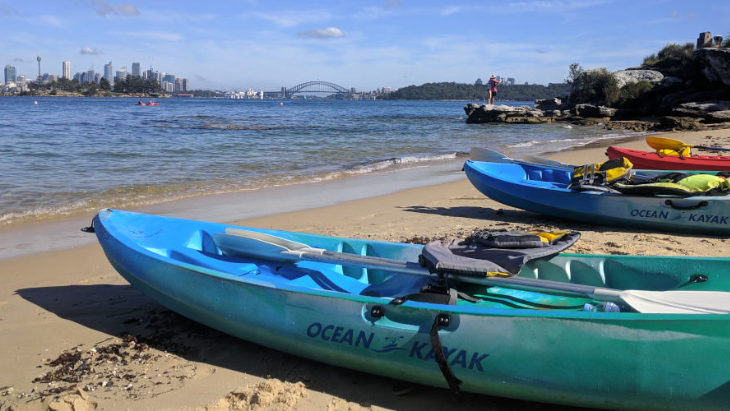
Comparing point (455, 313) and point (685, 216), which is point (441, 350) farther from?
point (685, 216)

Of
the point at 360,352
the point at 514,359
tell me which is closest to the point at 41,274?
the point at 360,352

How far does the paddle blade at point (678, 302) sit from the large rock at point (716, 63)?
32300mm

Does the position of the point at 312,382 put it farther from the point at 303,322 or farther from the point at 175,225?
the point at 175,225

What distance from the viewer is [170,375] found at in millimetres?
3430

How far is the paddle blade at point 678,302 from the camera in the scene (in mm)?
3037

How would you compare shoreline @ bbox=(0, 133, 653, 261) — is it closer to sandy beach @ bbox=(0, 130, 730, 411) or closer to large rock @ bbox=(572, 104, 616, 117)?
sandy beach @ bbox=(0, 130, 730, 411)

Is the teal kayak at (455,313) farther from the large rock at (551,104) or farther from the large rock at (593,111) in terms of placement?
the large rock at (551,104)

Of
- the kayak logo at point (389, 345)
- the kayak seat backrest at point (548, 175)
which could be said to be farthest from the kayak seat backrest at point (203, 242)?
the kayak seat backrest at point (548, 175)

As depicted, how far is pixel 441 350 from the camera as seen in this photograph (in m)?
2.92

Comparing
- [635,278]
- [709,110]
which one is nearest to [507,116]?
[709,110]

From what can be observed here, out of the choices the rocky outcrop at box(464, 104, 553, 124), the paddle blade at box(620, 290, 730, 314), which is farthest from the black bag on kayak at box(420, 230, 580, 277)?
the rocky outcrop at box(464, 104, 553, 124)

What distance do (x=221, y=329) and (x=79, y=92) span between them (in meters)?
121

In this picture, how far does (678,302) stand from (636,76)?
4062cm

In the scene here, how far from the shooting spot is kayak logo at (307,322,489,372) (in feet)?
9.51
